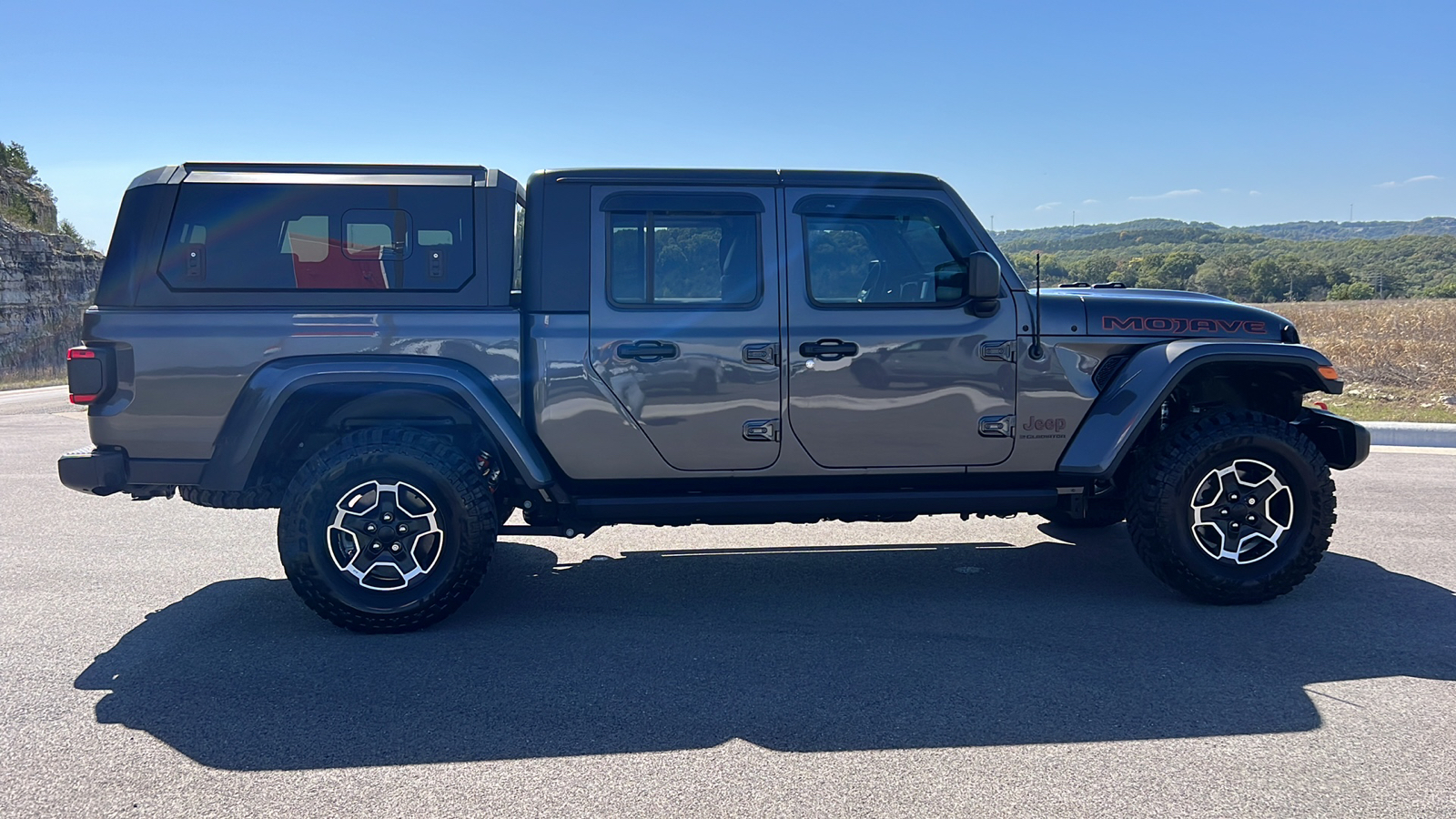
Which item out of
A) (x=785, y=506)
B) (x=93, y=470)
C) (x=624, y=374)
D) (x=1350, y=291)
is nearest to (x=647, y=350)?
(x=624, y=374)

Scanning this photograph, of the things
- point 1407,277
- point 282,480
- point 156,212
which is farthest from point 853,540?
point 1407,277

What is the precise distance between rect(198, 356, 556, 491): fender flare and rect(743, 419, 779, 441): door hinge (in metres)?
0.99

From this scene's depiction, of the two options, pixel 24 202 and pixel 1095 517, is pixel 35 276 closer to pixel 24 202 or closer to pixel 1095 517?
pixel 24 202

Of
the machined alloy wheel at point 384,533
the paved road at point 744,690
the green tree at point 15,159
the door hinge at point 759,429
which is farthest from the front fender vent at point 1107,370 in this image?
the green tree at point 15,159

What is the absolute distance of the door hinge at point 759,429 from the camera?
471cm

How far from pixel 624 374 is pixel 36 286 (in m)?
37.5

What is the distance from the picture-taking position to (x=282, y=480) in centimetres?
484

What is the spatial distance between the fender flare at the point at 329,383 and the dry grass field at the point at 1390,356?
10449 millimetres

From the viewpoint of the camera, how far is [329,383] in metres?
4.46

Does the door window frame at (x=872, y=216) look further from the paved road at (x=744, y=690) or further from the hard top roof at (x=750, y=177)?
the paved road at (x=744, y=690)

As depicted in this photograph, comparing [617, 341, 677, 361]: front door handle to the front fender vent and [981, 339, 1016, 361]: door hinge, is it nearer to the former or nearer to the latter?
[981, 339, 1016, 361]: door hinge

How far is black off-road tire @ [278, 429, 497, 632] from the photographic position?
14.5 feet

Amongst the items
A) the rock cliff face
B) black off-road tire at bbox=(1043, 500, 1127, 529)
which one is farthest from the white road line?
black off-road tire at bbox=(1043, 500, 1127, 529)

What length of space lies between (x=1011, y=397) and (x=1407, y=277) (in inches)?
2125
